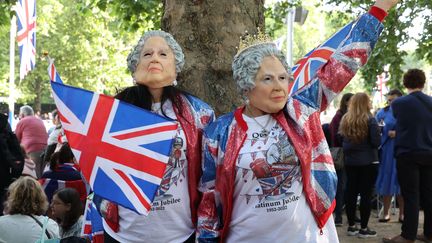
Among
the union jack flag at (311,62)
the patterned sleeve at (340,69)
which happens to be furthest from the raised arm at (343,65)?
the union jack flag at (311,62)

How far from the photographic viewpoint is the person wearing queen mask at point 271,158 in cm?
304

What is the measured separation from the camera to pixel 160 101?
134 inches

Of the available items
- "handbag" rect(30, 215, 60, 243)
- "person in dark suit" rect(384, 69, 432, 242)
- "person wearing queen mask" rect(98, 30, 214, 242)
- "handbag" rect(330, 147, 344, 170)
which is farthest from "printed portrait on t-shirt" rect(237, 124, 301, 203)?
"handbag" rect(330, 147, 344, 170)

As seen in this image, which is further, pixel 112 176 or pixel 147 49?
pixel 147 49

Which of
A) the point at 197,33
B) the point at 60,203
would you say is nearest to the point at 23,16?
the point at 60,203

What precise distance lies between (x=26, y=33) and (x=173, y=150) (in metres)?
9.34

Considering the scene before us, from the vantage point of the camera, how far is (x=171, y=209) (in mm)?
3223

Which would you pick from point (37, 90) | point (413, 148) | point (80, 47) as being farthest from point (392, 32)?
point (37, 90)

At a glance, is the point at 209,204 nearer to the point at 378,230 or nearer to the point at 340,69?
the point at 340,69

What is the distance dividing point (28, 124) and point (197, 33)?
24.9 ft

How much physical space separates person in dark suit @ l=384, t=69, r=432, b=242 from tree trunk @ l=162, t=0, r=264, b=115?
3.86 metres

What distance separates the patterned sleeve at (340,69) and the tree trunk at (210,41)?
3.57 feet

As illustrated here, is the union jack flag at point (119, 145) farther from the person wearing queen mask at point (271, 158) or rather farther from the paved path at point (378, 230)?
the paved path at point (378, 230)

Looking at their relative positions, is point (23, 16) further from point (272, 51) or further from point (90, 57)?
point (90, 57)
